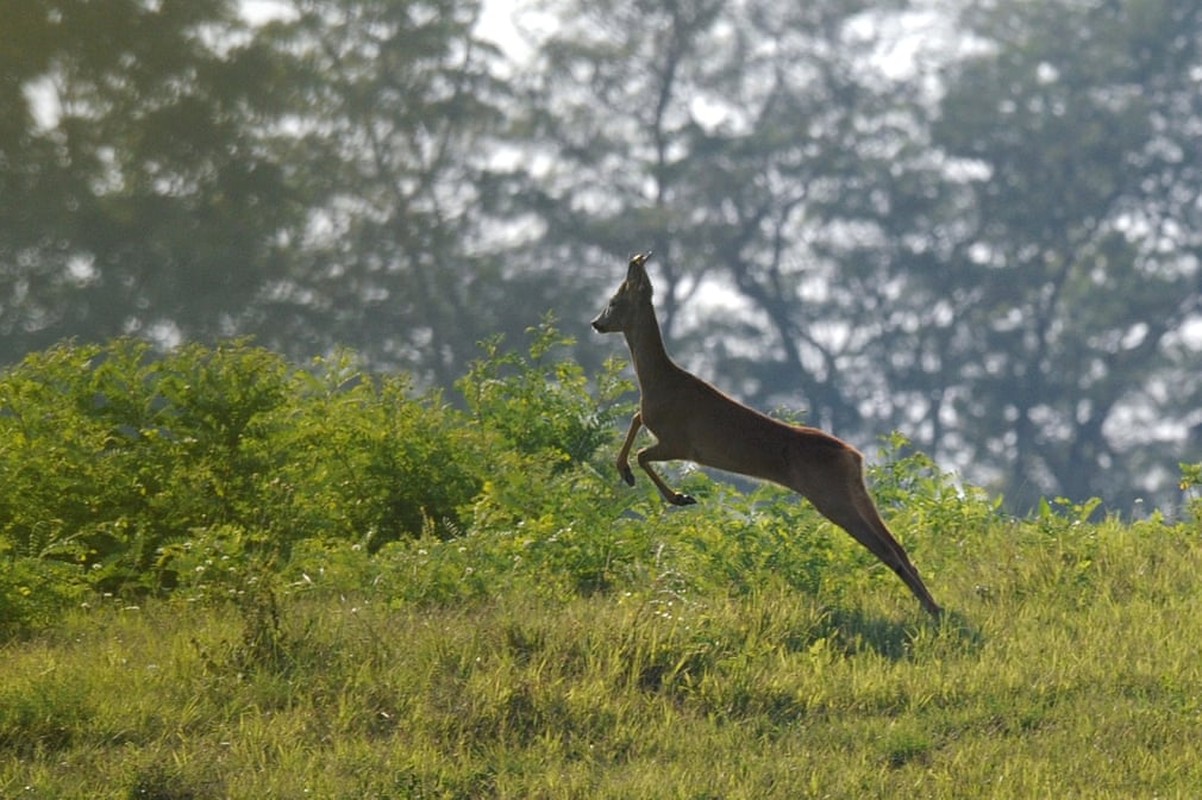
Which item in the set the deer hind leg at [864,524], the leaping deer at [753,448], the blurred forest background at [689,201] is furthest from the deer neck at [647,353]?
the blurred forest background at [689,201]

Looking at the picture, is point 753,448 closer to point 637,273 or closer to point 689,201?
point 637,273

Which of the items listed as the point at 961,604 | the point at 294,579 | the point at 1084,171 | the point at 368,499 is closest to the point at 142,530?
the point at 294,579

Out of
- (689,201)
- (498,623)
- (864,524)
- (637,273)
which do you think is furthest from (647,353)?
(689,201)

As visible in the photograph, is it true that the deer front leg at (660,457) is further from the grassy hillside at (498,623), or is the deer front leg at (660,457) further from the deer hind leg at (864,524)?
the deer hind leg at (864,524)

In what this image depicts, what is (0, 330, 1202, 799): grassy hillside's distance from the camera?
271 inches

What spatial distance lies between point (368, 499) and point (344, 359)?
1198 millimetres

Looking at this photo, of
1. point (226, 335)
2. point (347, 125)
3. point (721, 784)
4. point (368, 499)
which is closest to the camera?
point (721, 784)

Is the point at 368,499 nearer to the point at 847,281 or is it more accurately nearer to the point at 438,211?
the point at 438,211

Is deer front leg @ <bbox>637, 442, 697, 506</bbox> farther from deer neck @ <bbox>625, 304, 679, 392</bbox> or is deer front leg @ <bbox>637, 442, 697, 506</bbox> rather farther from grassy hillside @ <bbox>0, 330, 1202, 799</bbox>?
grassy hillside @ <bbox>0, 330, 1202, 799</bbox>

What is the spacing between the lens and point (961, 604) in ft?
30.2

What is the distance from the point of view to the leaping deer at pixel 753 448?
28.4 ft

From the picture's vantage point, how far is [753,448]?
8.65 meters

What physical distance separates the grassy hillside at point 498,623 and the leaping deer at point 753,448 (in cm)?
43

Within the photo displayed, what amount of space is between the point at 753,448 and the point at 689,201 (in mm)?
32284
